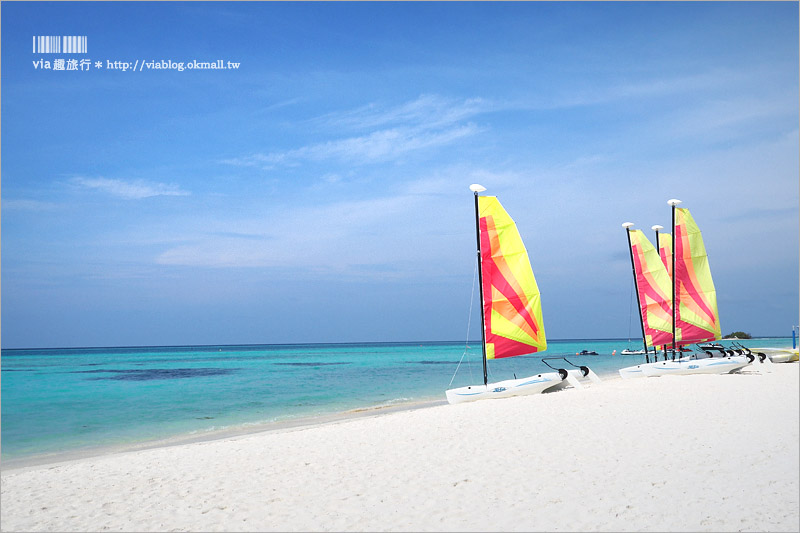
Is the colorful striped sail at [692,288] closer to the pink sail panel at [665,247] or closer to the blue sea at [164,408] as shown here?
the pink sail panel at [665,247]

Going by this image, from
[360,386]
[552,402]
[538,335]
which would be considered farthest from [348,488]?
[360,386]

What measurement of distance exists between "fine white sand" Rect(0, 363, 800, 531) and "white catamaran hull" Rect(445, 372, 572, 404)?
13.8 feet

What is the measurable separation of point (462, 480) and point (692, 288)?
20.5 metres

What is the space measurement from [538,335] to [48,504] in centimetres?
1313

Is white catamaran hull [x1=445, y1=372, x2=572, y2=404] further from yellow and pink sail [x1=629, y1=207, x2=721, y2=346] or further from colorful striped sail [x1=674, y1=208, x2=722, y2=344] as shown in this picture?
colorful striped sail [x1=674, y1=208, x2=722, y2=344]

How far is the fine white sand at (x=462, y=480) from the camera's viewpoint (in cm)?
584

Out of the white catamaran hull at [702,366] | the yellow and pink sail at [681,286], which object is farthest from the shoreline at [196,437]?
the yellow and pink sail at [681,286]

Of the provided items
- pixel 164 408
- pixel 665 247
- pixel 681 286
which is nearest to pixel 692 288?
pixel 681 286

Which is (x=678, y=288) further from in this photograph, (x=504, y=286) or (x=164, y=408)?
(x=164, y=408)

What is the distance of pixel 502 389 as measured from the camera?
1577cm

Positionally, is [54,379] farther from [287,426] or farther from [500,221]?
[500,221]

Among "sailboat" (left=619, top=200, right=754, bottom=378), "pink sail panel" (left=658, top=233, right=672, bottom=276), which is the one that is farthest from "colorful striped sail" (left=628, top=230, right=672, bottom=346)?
"pink sail panel" (left=658, top=233, right=672, bottom=276)

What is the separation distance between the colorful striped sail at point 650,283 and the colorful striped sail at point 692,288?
0.61m

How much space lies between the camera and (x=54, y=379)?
36625mm
